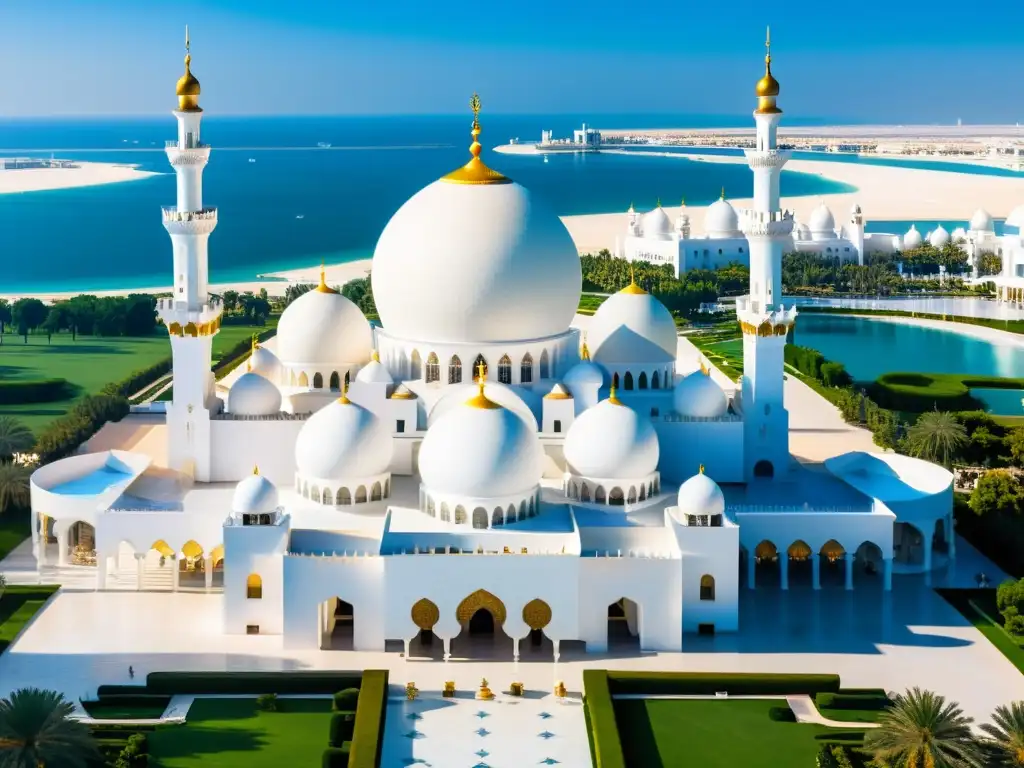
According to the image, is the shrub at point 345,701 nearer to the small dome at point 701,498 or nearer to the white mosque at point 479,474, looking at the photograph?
the white mosque at point 479,474

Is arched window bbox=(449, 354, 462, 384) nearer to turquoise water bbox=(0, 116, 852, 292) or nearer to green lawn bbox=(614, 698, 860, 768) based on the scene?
green lawn bbox=(614, 698, 860, 768)

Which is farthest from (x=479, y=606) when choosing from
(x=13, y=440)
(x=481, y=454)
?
(x=13, y=440)

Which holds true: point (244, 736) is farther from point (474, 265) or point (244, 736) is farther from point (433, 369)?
point (474, 265)

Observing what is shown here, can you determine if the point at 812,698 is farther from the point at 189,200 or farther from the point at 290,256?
the point at 290,256

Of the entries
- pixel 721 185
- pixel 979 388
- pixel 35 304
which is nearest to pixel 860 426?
pixel 979 388

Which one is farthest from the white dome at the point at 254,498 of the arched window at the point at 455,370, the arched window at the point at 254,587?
the arched window at the point at 455,370

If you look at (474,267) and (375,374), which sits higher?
(474,267)
